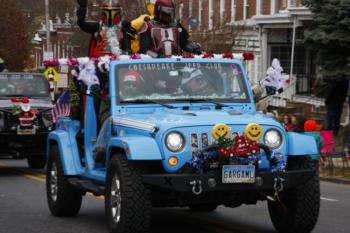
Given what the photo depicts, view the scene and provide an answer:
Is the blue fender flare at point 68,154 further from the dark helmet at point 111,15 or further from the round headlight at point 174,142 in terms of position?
the round headlight at point 174,142

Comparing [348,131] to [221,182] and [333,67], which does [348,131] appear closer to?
[333,67]

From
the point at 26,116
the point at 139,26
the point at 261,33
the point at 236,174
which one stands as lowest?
the point at 26,116

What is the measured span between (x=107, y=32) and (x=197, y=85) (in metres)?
2.20

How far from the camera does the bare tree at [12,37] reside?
5647 centimetres

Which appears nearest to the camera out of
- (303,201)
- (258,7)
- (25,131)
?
(303,201)

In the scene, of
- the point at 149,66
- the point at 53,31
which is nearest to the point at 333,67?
the point at 149,66

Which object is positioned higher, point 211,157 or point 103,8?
point 103,8

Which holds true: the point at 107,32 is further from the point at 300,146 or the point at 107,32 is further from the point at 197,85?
the point at 300,146

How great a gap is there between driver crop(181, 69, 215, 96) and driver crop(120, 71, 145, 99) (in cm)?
48

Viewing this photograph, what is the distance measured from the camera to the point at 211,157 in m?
9.62

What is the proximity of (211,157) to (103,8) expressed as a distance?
444 cm

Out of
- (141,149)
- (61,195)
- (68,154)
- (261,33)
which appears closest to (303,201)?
(141,149)

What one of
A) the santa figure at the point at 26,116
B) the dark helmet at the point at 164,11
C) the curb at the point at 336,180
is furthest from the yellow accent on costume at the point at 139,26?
the curb at the point at 336,180

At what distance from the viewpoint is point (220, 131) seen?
972 cm
